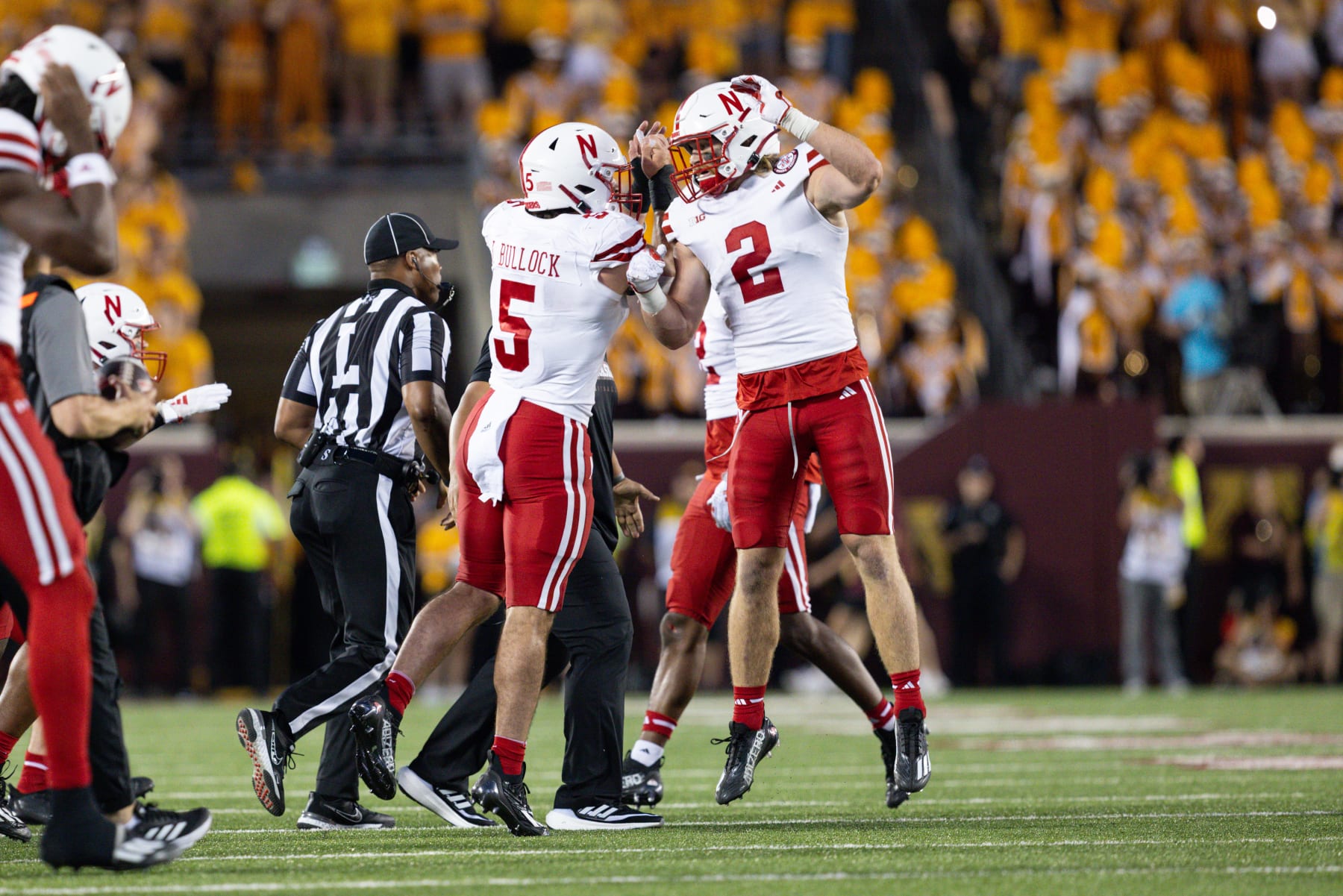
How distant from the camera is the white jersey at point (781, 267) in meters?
6.27

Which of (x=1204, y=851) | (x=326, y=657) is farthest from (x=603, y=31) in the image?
(x=1204, y=851)

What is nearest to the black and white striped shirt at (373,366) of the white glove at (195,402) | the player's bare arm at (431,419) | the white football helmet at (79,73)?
the player's bare arm at (431,419)

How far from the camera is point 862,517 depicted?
19.9 feet

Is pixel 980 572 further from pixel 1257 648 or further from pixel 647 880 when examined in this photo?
pixel 647 880

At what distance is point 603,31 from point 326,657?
7603mm

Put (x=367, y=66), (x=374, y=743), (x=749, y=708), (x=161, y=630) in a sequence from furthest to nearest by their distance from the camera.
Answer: (x=367, y=66)
(x=161, y=630)
(x=749, y=708)
(x=374, y=743)

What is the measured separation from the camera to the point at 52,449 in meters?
4.36

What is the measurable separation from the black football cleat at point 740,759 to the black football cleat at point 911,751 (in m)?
0.60

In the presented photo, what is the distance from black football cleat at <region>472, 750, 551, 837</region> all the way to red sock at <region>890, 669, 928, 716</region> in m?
1.26

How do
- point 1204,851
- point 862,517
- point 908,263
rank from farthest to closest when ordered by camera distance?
point 908,263 < point 862,517 < point 1204,851

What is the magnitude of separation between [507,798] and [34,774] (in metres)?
1.56

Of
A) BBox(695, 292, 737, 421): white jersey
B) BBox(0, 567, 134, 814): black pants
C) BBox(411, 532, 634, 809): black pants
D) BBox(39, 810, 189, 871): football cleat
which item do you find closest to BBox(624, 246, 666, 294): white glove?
BBox(411, 532, 634, 809): black pants

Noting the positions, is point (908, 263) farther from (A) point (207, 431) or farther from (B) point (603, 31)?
(A) point (207, 431)

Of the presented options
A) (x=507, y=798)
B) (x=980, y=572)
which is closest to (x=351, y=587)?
(x=507, y=798)
